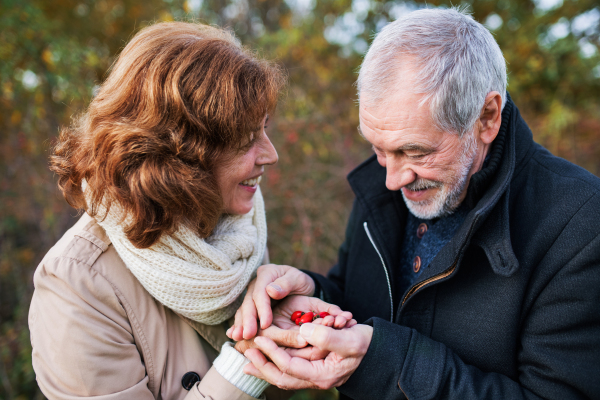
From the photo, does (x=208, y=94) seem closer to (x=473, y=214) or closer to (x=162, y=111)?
(x=162, y=111)

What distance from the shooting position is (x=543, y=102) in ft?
19.4

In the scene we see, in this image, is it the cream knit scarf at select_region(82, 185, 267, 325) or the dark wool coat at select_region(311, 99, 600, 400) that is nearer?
the dark wool coat at select_region(311, 99, 600, 400)

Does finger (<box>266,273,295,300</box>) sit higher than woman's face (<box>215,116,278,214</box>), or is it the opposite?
woman's face (<box>215,116,278,214</box>)

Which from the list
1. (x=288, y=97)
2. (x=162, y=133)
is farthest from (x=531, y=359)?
(x=288, y=97)

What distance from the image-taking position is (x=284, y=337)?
5.14ft

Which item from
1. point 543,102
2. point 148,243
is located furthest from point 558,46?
point 148,243

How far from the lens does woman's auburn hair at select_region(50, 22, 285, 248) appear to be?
1465 millimetres

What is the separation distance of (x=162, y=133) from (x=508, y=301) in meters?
1.49

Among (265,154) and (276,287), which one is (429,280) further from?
(265,154)

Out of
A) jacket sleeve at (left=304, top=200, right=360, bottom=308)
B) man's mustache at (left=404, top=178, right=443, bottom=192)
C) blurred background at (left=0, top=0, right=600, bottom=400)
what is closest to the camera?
man's mustache at (left=404, top=178, right=443, bottom=192)

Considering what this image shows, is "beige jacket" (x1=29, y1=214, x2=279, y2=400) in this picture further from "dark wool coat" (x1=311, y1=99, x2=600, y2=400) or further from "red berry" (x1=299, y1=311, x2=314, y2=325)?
"dark wool coat" (x1=311, y1=99, x2=600, y2=400)

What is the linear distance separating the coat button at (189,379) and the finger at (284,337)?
0.37m

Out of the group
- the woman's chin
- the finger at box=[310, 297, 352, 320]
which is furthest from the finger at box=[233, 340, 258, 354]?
the woman's chin

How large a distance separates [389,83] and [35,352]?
176 centimetres
